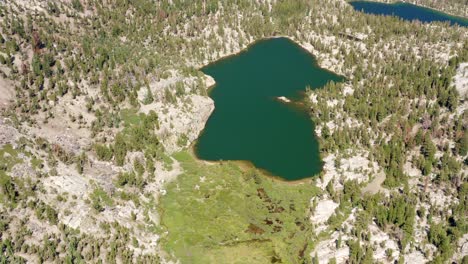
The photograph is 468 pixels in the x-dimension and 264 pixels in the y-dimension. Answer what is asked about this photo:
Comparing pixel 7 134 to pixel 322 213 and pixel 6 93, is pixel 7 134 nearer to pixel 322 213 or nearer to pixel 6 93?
pixel 6 93

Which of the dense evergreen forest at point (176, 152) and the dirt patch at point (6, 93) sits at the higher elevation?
the dirt patch at point (6, 93)

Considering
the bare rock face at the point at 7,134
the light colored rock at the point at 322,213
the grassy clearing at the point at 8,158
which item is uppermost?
the bare rock face at the point at 7,134

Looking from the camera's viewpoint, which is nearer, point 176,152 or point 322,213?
point 322,213

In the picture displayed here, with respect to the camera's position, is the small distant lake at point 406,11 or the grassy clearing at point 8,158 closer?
the grassy clearing at point 8,158

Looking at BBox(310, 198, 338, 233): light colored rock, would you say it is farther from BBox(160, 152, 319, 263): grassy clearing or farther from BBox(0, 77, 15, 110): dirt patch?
BBox(0, 77, 15, 110): dirt patch

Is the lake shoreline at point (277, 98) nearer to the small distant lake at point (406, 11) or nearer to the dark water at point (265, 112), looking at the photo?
the dark water at point (265, 112)

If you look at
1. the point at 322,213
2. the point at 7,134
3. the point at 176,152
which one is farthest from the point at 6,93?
the point at 322,213

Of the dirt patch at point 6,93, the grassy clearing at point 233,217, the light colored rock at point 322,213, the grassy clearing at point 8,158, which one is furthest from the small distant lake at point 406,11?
the grassy clearing at point 8,158
